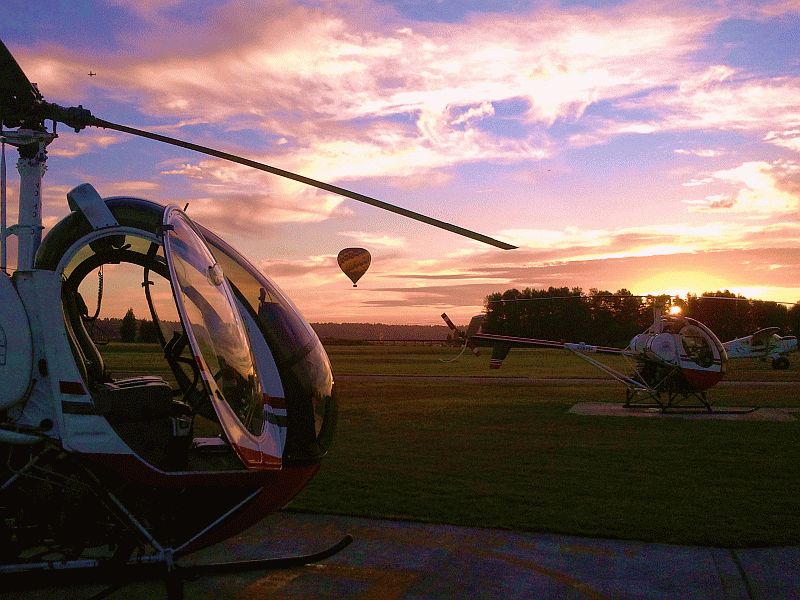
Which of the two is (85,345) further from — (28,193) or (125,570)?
(125,570)

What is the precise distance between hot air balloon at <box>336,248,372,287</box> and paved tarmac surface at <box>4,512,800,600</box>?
56.1ft

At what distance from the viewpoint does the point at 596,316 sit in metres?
25.7

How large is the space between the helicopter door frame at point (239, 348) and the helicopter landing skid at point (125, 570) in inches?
33.7

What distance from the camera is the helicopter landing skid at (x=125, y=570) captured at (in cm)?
455

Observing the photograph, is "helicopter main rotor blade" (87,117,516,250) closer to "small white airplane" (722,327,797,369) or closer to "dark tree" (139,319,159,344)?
"dark tree" (139,319,159,344)

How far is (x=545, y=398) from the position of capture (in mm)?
21719

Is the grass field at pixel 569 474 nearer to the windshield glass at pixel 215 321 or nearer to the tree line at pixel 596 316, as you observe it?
the windshield glass at pixel 215 321

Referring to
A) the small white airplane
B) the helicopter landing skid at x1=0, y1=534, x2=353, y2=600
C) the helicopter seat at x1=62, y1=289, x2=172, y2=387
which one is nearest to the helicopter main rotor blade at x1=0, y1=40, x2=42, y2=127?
the helicopter seat at x1=62, y1=289, x2=172, y2=387

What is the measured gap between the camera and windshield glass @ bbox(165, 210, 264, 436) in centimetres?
434

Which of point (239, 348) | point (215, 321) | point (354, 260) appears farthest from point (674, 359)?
point (215, 321)

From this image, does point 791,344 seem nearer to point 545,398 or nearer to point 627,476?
point 545,398

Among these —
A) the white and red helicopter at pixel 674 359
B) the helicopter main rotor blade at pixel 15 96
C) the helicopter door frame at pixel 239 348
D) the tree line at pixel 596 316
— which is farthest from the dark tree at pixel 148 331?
the white and red helicopter at pixel 674 359

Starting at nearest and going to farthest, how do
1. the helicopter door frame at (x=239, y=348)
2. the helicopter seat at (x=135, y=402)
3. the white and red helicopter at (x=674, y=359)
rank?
the helicopter door frame at (x=239, y=348), the helicopter seat at (x=135, y=402), the white and red helicopter at (x=674, y=359)

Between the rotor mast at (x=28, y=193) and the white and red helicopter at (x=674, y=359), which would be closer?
the rotor mast at (x=28, y=193)
